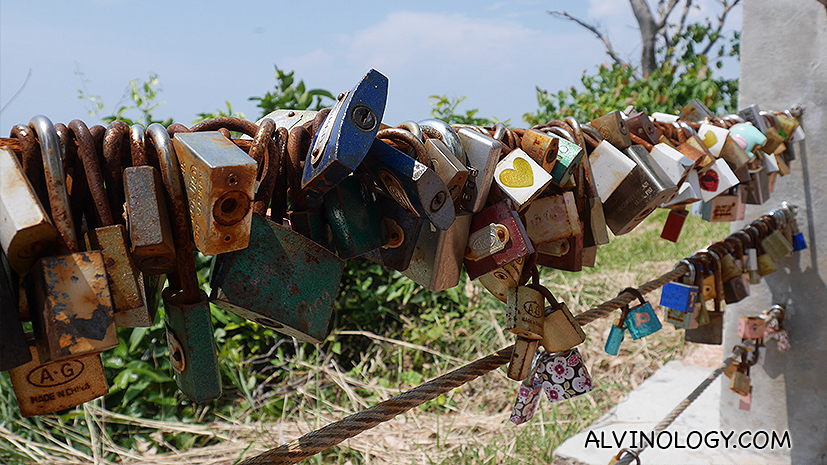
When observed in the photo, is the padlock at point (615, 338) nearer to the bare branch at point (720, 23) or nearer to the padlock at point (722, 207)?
the padlock at point (722, 207)

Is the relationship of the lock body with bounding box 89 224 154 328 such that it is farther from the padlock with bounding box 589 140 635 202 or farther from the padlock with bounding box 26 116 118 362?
the padlock with bounding box 589 140 635 202

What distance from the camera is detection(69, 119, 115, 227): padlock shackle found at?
19.1 inches

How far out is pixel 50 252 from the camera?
0.45 m

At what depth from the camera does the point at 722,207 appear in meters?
1.61

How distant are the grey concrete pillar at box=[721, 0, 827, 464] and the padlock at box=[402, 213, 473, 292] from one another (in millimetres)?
1985

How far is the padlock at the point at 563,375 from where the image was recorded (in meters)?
0.95

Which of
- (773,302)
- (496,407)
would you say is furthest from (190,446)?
(773,302)

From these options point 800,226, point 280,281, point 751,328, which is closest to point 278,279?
point 280,281

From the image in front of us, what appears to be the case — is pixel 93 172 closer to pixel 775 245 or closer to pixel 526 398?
pixel 526 398

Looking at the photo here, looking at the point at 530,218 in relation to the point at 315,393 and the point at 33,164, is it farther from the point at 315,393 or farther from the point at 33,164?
the point at 315,393

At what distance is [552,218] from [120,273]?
588 mm

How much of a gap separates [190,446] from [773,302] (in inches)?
106

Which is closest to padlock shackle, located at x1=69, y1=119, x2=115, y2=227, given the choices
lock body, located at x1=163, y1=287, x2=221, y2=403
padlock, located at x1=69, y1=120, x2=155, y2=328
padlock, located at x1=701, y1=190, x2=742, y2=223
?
padlock, located at x1=69, y1=120, x2=155, y2=328

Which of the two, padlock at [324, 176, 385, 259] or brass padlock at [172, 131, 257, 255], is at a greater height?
brass padlock at [172, 131, 257, 255]
